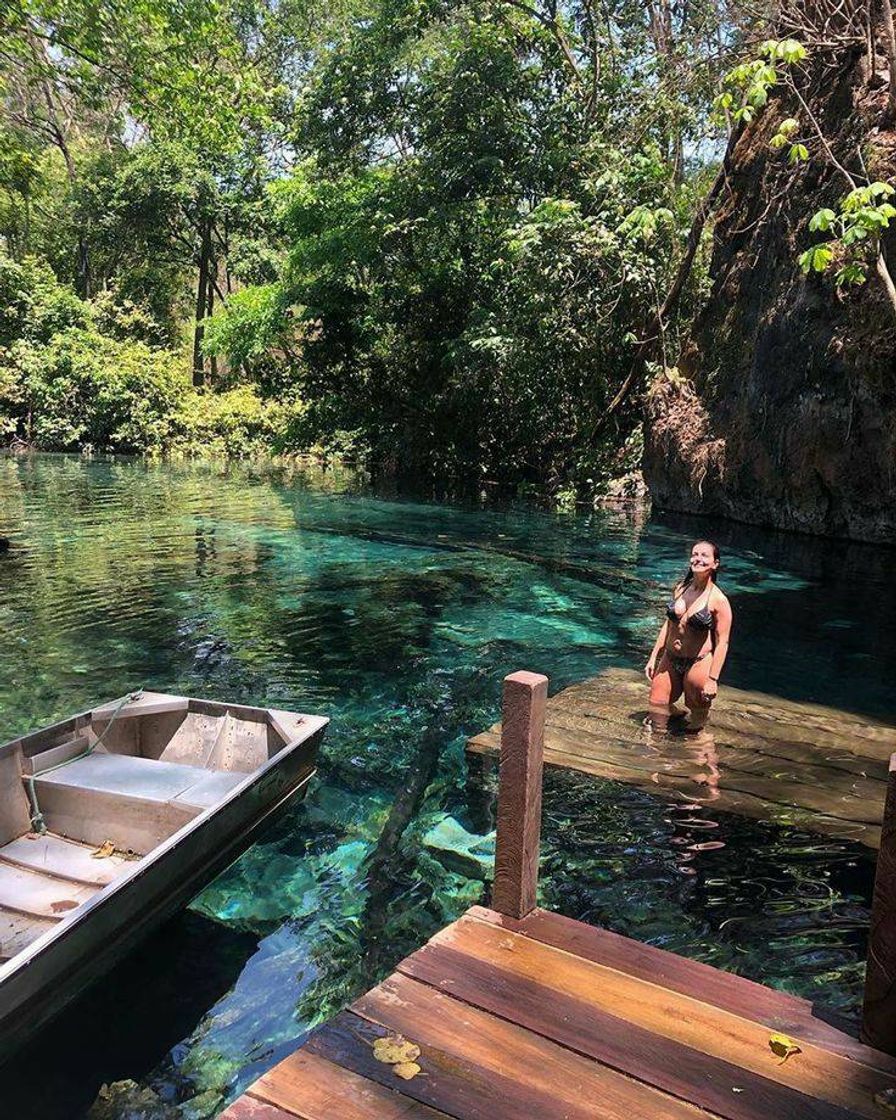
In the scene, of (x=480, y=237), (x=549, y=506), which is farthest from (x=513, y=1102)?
(x=480, y=237)

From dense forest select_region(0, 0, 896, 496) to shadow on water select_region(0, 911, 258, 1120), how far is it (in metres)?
7.89

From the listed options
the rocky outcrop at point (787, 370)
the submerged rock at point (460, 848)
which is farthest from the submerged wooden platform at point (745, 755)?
the rocky outcrop at point (787, 370)

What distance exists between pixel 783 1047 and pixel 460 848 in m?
3.21

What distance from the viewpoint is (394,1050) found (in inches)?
104

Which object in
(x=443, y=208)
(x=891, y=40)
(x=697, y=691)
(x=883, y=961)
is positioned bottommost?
(x=697, y=691)

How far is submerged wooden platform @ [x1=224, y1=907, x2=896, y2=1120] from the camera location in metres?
2.43

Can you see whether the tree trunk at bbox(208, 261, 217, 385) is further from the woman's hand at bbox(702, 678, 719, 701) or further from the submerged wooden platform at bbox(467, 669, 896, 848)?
the woman's hand at bbox(702, 678, 719, 701)

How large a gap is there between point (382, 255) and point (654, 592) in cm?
1650

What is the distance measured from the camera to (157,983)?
4.38 meters

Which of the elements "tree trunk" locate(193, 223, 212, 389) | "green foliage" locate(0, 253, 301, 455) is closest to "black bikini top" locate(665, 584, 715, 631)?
"green foliage" locate(0, 253, 301, 455)

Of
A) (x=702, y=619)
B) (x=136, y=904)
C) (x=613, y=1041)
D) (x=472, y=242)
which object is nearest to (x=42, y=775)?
(x=136, y=904)

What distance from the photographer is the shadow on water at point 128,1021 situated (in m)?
3.65

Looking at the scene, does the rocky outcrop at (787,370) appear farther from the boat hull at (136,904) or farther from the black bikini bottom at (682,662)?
the boat hull at (136,904)

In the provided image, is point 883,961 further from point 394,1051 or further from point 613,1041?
point 394,1051
